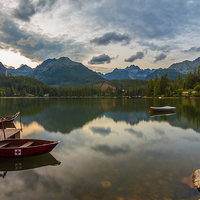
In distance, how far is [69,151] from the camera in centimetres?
1766

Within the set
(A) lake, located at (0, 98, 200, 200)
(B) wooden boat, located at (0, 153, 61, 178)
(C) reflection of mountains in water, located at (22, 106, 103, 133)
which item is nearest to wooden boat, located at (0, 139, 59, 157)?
(B) wooden boat, located at (0, 153, 61, 178)

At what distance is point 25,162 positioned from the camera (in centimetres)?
1485

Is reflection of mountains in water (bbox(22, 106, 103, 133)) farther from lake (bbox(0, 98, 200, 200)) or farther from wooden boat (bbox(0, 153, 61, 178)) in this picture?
wooden boat (bbox(0, 153, 61, 178))

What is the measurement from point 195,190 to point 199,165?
4686 mm

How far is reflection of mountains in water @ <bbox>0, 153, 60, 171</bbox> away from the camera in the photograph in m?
14.0

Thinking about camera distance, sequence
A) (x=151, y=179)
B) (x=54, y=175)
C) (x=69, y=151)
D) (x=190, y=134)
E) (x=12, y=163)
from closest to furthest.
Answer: (x=151, y=179) → (x=54, y=175) → (x=12, y=163) → (x=69, y=151) → (x=190, y=134)

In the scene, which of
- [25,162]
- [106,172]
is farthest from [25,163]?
[106,172]

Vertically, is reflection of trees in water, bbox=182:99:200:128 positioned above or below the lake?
below

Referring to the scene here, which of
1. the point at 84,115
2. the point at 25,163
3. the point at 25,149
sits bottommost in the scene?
the point at 25,163

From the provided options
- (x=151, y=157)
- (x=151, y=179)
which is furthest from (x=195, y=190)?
(x=151, y=157)

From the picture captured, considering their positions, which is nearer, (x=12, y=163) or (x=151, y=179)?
(x=151, y=179)

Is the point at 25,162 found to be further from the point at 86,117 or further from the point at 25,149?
the point at 86,117

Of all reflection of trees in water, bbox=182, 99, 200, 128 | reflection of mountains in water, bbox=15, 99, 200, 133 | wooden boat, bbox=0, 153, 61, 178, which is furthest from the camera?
reflection of trees in water, bbox=182, 99, 200, 128

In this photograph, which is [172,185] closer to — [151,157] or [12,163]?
[151,157]
